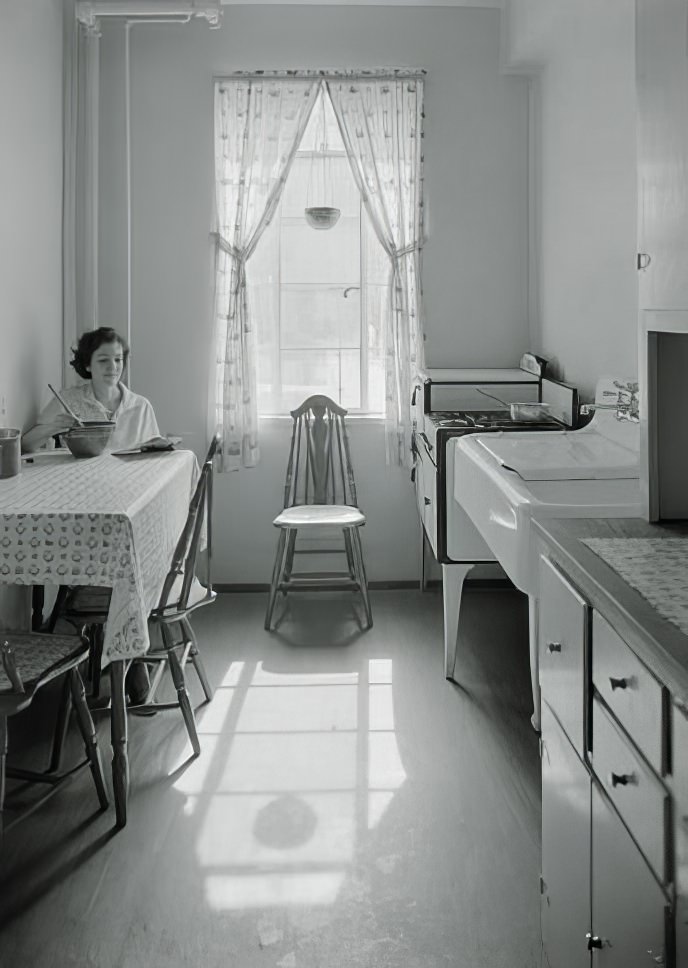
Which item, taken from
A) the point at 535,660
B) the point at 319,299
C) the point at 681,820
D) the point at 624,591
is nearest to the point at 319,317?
the point at 319,299

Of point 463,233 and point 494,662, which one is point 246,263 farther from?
point 494,662

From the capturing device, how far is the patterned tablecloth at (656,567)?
58.2 inches

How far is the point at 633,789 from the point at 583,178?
3.44 m

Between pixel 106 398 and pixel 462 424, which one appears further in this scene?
pixel 106 398

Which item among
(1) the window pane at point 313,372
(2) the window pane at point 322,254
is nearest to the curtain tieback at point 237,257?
(2) the window pane at point 322,254

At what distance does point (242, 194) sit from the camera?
5125 millimetres

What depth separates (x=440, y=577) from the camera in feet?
17.6

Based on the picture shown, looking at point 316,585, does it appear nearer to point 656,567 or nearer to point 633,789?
point 656,567

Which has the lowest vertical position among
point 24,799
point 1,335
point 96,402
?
point 24,799

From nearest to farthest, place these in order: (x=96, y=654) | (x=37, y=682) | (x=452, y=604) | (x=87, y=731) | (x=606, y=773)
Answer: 1. (x=606, y=773)
2. (x=37, y=682)
3. (x=87, y=731)
4. (x=96, y=654)
5. (x=452, y=604)

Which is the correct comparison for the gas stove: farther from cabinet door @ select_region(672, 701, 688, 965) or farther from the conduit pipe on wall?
cabinet door @ select_region(672, 701, 688, 965)

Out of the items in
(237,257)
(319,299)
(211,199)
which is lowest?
(319,299)

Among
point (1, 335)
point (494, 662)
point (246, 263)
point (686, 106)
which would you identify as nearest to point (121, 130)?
point (246, 263)

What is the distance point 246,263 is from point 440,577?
1907mm
